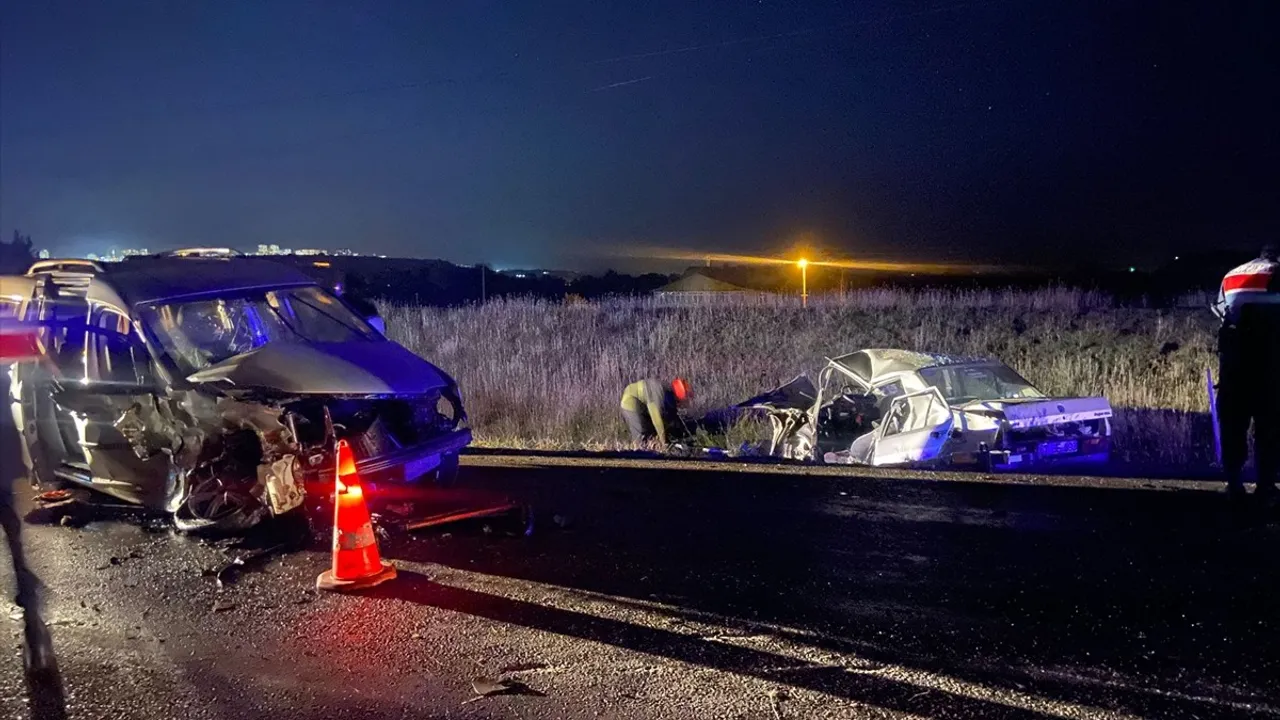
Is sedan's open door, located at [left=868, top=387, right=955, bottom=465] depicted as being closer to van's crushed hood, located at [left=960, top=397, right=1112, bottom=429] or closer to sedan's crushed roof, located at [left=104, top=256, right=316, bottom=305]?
van's crushed hood, located at [left=960, top=397, right=1112, bottom=429]

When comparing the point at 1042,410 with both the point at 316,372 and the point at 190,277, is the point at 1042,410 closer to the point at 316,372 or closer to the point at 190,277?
the point at 316,372

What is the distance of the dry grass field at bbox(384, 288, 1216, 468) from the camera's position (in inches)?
511

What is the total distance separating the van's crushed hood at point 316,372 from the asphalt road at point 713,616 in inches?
41.5

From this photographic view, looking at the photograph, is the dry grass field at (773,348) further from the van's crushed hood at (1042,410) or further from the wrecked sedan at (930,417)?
the wrecked sedan at (930,417)

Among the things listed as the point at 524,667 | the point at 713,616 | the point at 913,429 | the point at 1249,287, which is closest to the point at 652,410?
the point at 913,429

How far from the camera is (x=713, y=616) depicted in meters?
4.58

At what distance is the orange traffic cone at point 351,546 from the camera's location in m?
5.18

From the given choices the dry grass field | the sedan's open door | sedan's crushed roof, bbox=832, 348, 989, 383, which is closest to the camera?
the sedan's open door

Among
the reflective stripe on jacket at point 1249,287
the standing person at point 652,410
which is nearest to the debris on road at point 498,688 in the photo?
the reflective stripe on jacket at point 1249,287

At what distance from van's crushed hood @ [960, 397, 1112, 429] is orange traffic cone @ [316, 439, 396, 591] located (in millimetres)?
5833

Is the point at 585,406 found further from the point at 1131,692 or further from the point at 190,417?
the point at 1131,692

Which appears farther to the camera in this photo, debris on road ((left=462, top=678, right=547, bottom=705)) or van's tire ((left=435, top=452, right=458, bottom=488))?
van's tire ((left=435, top=452, right=458, bottom=488))

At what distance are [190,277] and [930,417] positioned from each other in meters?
6.73

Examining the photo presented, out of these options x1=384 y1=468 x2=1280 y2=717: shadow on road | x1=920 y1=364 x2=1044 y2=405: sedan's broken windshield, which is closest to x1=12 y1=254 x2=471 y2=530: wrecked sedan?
x1=384 y1=468 x2=1280 y2=717: shadow on road
